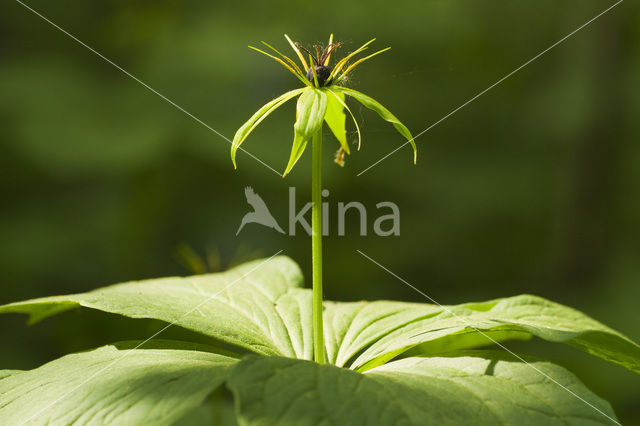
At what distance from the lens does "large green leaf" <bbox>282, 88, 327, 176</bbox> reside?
0.79 meters

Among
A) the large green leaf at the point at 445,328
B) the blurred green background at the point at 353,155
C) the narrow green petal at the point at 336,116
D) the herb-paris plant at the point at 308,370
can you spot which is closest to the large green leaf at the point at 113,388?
the herb-paris plant at the point at 308,370

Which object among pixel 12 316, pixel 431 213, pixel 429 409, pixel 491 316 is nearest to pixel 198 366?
pixel 429 409

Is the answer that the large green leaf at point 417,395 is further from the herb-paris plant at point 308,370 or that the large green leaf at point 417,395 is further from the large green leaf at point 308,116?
the large green leaf at point 308,116

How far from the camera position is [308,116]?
31.5 inches

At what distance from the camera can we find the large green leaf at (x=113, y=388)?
2.06 ft

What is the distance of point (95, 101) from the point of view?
3.46 metres

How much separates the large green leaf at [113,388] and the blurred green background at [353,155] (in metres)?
2.06

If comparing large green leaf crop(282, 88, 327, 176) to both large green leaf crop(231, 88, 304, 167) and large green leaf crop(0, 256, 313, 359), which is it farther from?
large green leaf crop(0, 256, 313, 359)

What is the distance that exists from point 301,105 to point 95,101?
307 centimetres

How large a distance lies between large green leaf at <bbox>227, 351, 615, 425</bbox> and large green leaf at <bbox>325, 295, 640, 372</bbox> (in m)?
0.10

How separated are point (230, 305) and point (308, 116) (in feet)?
1.61

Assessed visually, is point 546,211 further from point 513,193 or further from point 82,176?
point 82,176

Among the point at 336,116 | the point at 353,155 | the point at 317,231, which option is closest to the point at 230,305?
the point at 317,231

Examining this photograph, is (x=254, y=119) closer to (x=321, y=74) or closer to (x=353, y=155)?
(x=321, y=74)
